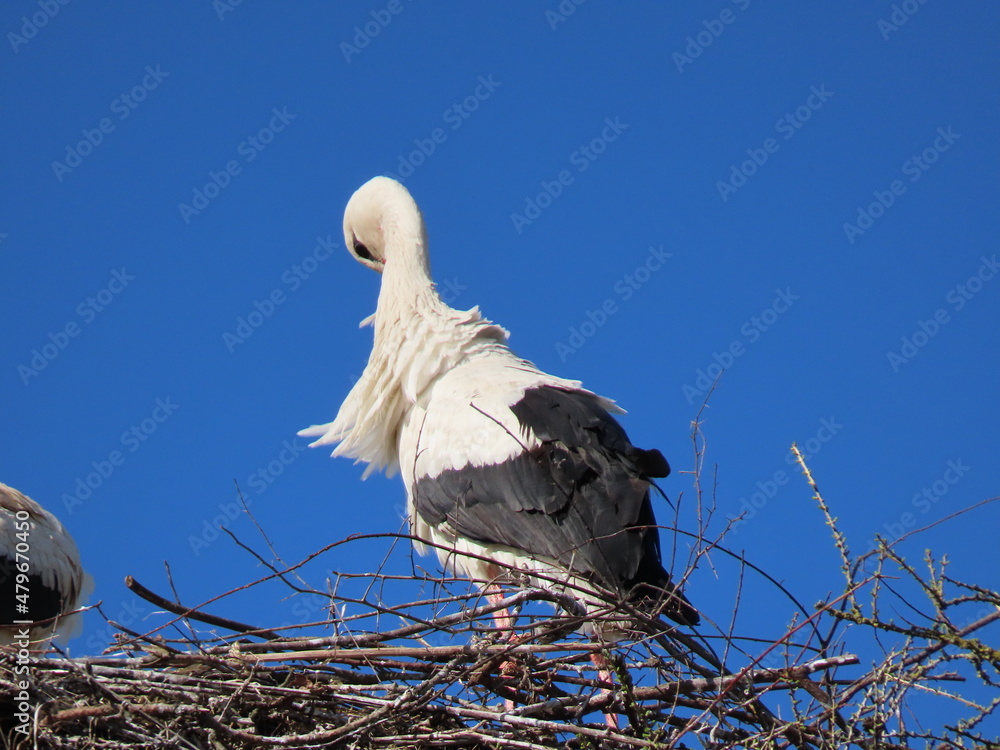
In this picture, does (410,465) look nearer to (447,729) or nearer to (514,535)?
(514,535)

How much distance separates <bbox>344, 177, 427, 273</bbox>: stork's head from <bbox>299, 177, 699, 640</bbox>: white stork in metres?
0.02

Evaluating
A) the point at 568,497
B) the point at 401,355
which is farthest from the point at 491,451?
the point at 401,355

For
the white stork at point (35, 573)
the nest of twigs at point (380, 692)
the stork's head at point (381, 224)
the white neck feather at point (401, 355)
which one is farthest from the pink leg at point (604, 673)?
the stork's head at point (381, 224)

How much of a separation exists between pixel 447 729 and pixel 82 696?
789mm

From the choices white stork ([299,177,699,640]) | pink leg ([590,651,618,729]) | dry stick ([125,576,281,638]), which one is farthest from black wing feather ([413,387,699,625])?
dry stick ([125,576,281,638])

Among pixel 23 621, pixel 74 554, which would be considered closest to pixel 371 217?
pixel 74 554

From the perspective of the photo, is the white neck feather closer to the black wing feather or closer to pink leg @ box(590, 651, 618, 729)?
the black wing feather

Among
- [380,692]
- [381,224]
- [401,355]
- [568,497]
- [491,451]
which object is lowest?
[380,692]

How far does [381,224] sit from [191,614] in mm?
2365

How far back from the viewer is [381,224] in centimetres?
460

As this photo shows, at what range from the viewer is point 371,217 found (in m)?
4.64

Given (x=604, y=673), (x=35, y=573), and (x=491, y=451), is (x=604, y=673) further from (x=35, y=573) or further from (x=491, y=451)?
(x=35, y=573)

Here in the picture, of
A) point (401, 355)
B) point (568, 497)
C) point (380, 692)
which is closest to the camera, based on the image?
point (380, 692)

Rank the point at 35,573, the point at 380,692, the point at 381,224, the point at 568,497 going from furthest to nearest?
the point at 381,224
the point at 35,573
the point at 568,497
the point at 380,692
